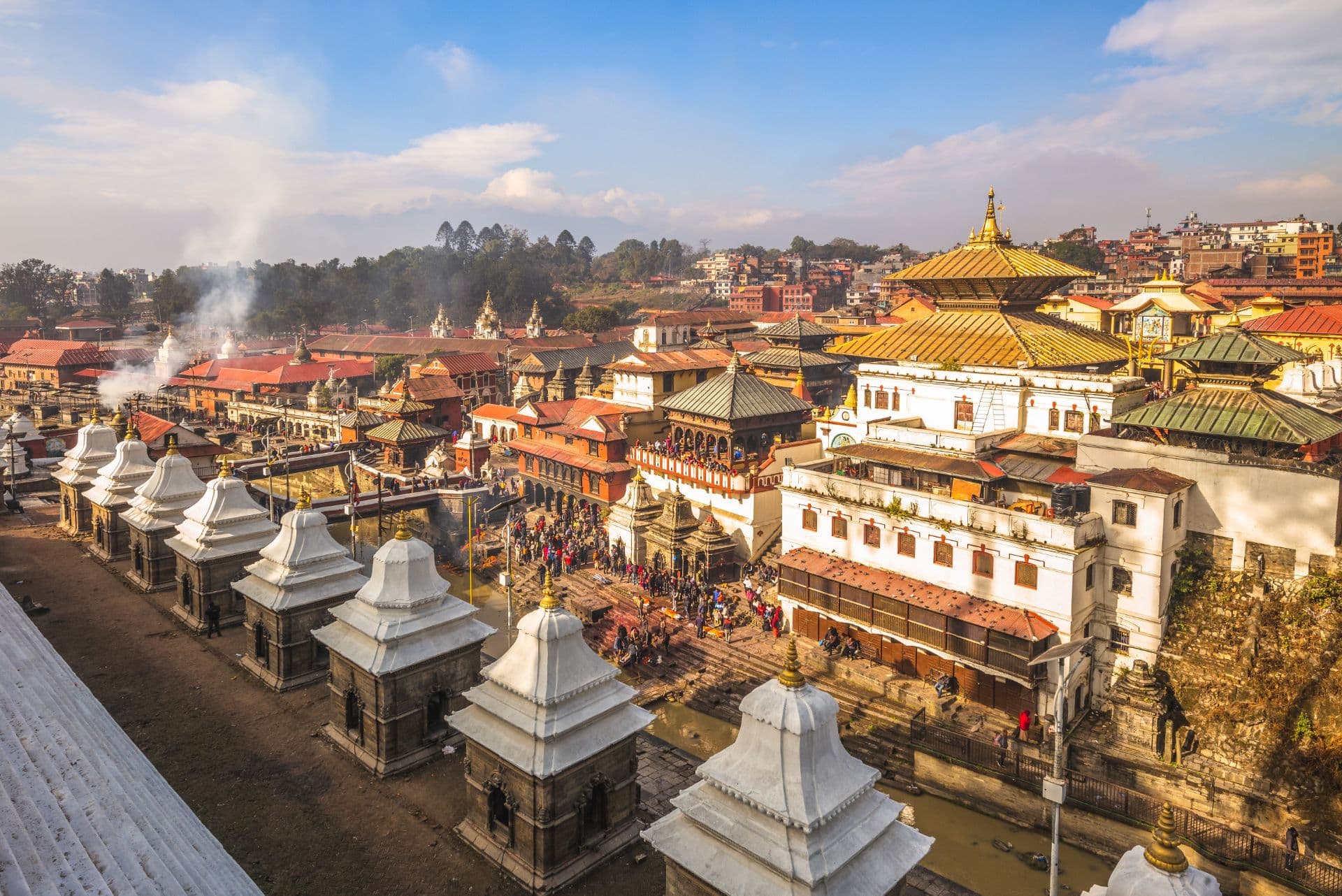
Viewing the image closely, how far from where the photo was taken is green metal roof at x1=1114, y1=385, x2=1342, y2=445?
2030cm

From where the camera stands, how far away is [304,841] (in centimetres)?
1437

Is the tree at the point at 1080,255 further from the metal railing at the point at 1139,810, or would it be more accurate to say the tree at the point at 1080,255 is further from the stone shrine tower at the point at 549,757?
the stone shrine tower at the point at 549,757

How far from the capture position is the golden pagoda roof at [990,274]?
3027cm

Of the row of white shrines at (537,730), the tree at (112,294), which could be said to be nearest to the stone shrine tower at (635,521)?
the row of white shrines at (537,730)

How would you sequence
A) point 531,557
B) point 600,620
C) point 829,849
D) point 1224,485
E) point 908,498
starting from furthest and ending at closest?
point 531,557 < point 600,620 < point 908,498 < point 1224,485 < point 829,849

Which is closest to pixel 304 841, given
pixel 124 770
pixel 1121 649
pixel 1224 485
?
pixel 124 770

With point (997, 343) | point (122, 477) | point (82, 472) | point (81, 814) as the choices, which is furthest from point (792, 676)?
point (82, 472)

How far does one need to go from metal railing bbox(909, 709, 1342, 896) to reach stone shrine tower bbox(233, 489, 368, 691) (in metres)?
14.7

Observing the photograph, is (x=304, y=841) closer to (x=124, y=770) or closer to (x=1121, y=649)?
(x=124, y=770)

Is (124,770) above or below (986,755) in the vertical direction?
above

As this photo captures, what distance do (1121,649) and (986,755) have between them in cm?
480

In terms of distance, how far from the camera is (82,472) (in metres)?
31.0

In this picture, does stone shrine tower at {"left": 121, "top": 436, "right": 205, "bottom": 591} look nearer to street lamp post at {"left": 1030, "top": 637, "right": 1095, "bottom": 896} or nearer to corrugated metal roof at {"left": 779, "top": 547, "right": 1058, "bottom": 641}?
corrugated metal roof at {"left": 779, "top": 547, "right": 1058, "bottom": 641}

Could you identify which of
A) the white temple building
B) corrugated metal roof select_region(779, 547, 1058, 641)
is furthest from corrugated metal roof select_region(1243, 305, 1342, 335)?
the white temple building
